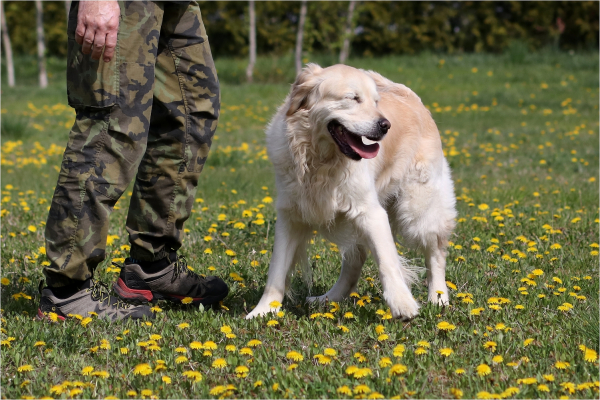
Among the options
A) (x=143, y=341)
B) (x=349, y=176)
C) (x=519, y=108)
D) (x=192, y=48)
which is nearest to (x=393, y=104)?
(x=349, y=176)

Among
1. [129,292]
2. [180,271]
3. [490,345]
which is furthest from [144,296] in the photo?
[490,345]

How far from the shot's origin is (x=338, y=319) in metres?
3.04

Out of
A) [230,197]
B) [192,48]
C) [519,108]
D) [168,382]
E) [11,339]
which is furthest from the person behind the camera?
[519,108]

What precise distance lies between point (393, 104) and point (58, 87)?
13.7 meters

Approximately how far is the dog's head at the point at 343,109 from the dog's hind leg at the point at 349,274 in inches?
27.4

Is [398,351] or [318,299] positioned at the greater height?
[398,351]

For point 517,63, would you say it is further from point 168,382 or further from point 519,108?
point 168,382

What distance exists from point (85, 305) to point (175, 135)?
886 millimetres

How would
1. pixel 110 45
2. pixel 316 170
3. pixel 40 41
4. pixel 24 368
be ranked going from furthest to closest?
pixel 40 41 < pixel 316 170 < pixel 110 45 < pixel 24 368

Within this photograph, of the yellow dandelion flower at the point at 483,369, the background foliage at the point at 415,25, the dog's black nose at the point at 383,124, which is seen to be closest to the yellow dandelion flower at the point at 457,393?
the yellow dandelion flower at the point at 483,369

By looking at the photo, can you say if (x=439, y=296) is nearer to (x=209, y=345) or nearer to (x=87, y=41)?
(x=209, y=345)

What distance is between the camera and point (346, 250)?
338cm

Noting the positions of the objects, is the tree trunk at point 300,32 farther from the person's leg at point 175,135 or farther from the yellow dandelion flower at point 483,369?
the yellow dandelion flower at point 483,369

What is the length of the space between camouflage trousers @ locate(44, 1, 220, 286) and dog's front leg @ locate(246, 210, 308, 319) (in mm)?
535
